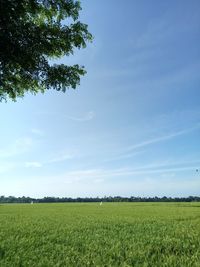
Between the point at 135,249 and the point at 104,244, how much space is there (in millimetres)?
1924

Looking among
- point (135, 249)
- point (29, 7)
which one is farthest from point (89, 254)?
point (29, 7)

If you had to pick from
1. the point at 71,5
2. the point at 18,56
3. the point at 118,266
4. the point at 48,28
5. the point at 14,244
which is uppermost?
the point at 71,5

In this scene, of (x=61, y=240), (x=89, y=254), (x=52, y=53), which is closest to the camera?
(x=89, y=254)

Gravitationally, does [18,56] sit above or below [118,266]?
A: above

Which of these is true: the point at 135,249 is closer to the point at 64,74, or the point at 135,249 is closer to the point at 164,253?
the point at 164,253

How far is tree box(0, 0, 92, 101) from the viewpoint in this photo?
1359 cm

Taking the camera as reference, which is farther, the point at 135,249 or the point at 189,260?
the point at 135,249

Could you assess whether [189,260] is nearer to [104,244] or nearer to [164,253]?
[164,253]

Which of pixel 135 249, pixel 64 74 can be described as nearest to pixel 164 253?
pixel 135 249

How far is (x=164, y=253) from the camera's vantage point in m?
13.8

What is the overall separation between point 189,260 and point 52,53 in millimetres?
9611

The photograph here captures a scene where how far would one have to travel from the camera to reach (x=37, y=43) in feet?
47.6

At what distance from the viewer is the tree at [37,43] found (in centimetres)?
1359

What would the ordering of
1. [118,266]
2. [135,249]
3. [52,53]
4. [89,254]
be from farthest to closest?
[52,53]
[135,249]
[89,254]
[118,266]
